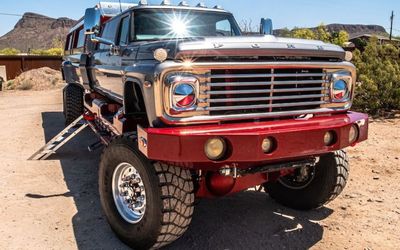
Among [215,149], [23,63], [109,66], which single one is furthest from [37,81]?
[215,149]

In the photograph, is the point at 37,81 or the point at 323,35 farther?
the point at 37,81

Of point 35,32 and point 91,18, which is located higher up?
point 35,32

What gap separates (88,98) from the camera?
6016 mm

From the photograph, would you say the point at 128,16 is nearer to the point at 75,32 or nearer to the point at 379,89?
the point at 75,32

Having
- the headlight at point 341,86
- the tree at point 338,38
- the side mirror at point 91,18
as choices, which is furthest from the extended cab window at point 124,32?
the tree at point 338,38

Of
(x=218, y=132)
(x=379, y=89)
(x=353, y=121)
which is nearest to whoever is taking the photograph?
(x=218, y=132)

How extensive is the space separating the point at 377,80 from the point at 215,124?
7.60 meters

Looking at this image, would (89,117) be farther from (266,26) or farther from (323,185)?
(323,185)

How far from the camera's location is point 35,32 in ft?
465

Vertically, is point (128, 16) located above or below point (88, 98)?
above

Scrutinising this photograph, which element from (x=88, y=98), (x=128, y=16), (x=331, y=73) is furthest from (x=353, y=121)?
(x=88, y=98)

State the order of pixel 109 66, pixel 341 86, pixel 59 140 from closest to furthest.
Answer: pixel 341 86 → pixel 109 66 → pixel 59 140

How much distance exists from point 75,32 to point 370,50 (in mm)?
6890

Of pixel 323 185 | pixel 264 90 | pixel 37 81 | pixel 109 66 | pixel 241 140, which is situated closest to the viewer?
pixel 241 140
